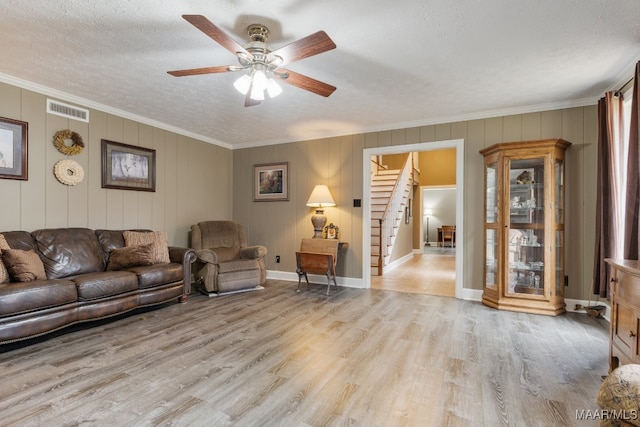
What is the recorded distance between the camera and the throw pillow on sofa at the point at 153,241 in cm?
380

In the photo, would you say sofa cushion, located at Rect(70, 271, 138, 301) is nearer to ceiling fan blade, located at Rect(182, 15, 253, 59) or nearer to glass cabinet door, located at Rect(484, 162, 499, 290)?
ceiling fan blade, located at Rect(182, 15, 253, 59)

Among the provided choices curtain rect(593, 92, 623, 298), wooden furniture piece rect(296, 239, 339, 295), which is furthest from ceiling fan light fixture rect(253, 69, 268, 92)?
curtain rect(593, 92, 623, 298)

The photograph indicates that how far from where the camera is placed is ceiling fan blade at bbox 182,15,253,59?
1.66m

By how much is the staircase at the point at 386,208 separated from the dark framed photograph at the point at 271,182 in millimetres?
1938

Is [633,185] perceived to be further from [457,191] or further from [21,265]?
[21,265]

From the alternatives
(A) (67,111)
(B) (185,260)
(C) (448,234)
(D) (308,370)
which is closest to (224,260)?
(B) (185,260)

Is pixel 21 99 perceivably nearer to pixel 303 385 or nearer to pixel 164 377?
pixel 164 377

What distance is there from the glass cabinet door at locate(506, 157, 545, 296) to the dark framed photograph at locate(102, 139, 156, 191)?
4645 mm

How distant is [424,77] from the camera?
2.97m

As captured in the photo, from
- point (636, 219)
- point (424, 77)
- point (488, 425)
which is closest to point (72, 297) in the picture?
point (488, 425)

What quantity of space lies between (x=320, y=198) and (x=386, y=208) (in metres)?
2.01

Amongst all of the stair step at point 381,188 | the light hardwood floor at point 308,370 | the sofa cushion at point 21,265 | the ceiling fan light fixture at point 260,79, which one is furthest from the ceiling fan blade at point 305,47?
the stair step at point 381,188

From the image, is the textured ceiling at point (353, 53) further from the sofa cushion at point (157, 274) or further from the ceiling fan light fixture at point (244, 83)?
the sofa cushion at point (157, 274)

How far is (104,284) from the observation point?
2.94 m
